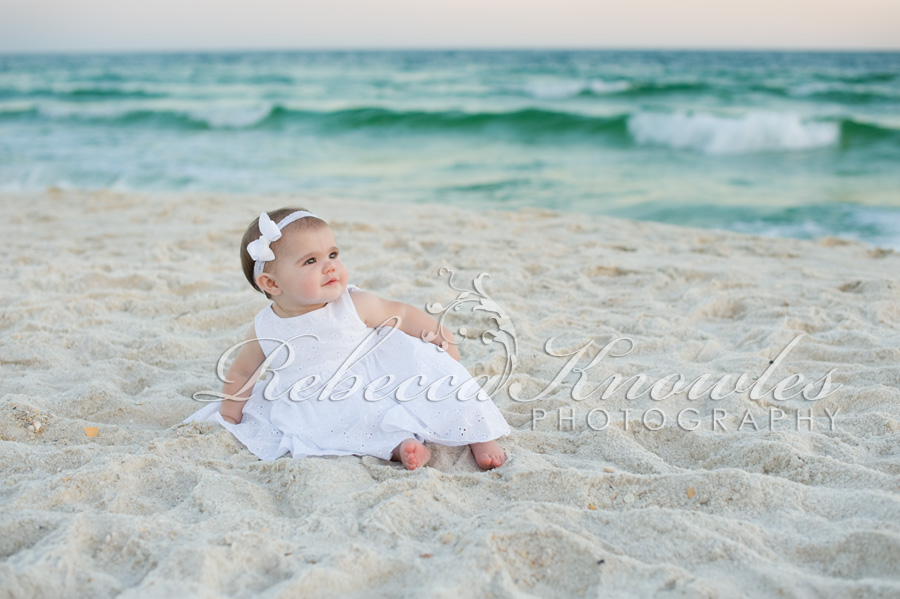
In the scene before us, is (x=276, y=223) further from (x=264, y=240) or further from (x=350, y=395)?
(x=350, y=395)

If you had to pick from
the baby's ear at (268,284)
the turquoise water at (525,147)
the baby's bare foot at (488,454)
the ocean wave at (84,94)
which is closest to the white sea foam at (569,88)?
the turquoise water at (525,147)

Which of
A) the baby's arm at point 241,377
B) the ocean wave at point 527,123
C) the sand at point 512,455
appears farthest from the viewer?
the ocean wave at point 527,123

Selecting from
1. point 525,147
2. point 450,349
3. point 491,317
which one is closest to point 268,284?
point 450,349

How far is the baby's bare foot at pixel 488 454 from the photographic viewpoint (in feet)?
7.38

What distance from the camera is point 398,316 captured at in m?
2.63

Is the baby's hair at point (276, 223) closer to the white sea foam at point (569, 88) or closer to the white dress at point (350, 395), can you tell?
the white dress at point (350, 395)

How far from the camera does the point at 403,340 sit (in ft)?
8.43

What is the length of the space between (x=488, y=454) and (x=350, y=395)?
1.73ft

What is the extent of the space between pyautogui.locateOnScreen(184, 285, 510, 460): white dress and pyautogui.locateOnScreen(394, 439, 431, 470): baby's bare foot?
42 mm

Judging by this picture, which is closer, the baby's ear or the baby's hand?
the baby's ear

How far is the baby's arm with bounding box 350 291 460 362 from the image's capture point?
2570mm

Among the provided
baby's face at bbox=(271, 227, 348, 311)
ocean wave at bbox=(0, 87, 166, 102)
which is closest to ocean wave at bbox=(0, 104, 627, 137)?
ocean wave at bbox=(0, 87, 166, 102)

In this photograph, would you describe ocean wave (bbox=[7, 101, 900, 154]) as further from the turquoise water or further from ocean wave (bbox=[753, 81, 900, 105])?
ocean wave (bbox=[753, 81, 900, 105])

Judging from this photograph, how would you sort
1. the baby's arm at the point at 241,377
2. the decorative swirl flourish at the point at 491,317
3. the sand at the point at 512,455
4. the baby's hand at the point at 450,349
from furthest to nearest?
the decorative swirl flourish at the point at 491,317, the baby's hand at the point at 450,349, the baby's arm at the point at 241,377, the sand at the point at 512,455
